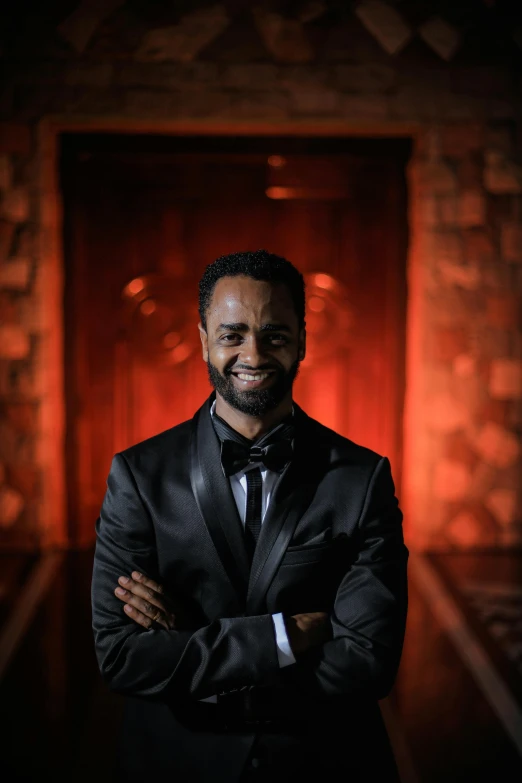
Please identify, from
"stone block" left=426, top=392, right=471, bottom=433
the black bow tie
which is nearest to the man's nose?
the black bow tie

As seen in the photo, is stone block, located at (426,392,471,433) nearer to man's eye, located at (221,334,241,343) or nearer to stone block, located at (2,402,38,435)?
stone block, located at (2,402,38,435)

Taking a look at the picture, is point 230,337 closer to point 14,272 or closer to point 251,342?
point 251,342

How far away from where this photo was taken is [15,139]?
3.16m

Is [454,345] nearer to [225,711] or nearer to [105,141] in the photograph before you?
[105,141]

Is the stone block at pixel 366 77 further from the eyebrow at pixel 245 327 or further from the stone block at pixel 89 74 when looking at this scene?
the eyebrow at pixel 245 327

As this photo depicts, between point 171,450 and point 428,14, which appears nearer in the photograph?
point 171,450

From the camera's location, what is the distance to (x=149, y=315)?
133 inches

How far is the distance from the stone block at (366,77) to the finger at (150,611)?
2810mm

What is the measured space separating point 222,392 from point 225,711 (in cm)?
52

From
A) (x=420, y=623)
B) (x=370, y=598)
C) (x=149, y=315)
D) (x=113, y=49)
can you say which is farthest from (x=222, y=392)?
(x=113, y=49)

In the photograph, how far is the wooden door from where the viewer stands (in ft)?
10.8

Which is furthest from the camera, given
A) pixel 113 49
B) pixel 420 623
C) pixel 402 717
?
pixel 113 49

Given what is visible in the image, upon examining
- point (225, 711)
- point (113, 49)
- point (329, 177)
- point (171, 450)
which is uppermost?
point (113, 49)

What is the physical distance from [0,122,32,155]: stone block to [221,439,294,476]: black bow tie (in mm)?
2653
